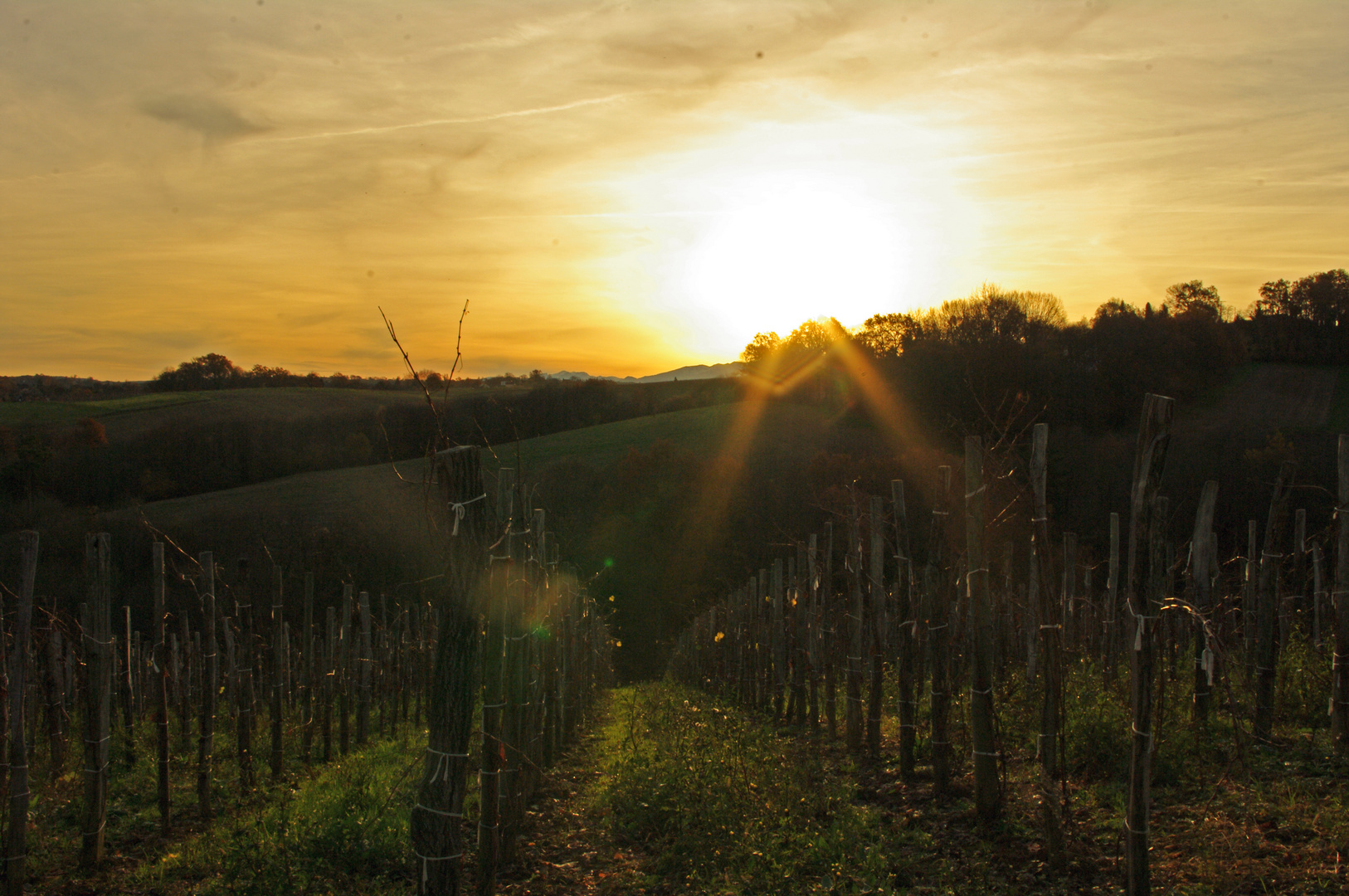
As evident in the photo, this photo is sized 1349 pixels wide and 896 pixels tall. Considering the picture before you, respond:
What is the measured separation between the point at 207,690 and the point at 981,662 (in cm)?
778

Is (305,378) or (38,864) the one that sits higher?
(305,378)

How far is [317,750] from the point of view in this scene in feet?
43.3

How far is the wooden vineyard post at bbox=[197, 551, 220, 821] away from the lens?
8.45 metres

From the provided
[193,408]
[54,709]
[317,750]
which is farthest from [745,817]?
[193,408]

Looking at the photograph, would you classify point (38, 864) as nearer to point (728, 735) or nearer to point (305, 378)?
point (728, 735)

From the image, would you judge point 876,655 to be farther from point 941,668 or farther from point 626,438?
point 626,438

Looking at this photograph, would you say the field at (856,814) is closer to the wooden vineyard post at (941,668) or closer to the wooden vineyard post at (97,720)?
the wooden vineyard post at (941,668)

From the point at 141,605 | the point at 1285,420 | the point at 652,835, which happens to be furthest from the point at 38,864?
the point at 1285,420

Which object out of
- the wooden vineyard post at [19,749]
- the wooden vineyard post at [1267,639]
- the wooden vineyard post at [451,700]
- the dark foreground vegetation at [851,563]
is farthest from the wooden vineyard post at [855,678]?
the wooden vineyard post at [19,749]

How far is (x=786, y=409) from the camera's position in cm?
5522

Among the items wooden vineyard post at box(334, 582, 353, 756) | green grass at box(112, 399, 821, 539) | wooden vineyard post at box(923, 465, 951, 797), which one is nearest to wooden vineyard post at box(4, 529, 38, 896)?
wooden vineyard post at box(334, 582, 353, 756)

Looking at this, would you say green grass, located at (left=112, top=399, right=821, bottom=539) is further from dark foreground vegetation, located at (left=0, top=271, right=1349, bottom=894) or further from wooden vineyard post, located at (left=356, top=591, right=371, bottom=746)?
wooden vineyard post, located at (left=356, top=591, right=371, bottom=746)

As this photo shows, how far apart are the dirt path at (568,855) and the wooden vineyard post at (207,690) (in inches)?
134

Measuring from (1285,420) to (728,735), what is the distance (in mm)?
38405
